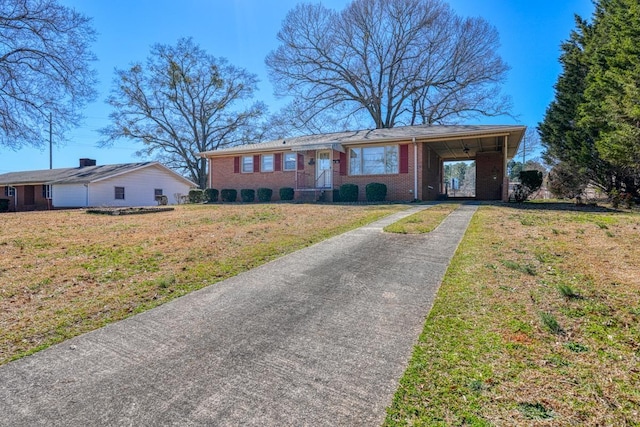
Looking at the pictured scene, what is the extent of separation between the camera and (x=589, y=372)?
7.79 ft

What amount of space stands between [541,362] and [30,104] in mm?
21740

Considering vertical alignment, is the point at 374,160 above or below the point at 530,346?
above

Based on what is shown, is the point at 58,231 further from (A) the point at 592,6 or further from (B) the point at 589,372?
(A) the point at 592,6

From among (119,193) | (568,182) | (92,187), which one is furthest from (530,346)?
(119,193)

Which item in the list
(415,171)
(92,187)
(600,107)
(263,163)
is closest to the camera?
(600,107)

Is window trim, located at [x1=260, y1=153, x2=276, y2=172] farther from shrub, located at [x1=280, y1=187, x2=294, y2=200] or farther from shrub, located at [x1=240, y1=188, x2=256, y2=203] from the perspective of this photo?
shrub, located at [x1=280, y1=187, x2=294, y2=200]

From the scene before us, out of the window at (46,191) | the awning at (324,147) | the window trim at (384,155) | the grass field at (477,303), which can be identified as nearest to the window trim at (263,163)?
the awning at (324,147)

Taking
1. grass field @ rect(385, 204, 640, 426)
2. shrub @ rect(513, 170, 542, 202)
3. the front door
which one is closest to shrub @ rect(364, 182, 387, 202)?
the front door

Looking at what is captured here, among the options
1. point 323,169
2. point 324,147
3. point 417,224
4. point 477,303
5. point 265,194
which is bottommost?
point 477,303

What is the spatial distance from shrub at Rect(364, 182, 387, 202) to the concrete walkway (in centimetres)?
1152

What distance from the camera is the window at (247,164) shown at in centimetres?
1988

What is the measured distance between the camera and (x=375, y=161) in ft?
55.8

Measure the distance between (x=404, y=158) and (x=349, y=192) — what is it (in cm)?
300

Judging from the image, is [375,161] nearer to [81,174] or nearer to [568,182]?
[568,182]
